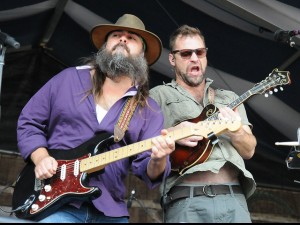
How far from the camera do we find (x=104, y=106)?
2680 millimetres

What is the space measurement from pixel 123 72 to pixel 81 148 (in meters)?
0.60

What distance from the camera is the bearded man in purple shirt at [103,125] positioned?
91.7 inches

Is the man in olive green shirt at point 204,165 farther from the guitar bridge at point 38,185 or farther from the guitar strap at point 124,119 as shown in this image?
the guitar bridge at point 38,185

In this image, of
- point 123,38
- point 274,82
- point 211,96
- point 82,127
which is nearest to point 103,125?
point 82,127

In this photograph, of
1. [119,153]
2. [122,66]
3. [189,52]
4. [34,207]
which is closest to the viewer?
[34,207]

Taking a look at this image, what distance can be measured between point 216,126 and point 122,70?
71 cm

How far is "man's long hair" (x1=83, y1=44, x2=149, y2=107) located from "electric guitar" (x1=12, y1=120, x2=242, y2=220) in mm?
425

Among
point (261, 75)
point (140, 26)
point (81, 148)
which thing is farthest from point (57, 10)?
point (81, 148)

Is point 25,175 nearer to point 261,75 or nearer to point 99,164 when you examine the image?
point 99,164

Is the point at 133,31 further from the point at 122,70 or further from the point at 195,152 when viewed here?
the point at 195,152

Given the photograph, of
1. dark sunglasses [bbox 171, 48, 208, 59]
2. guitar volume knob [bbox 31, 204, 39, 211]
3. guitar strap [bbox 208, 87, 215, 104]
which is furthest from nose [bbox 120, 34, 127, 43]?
guitar volume knob [bbox 31, 204, 39, 211]

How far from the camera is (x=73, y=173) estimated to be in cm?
235

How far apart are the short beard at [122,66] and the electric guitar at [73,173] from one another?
19.9 inches

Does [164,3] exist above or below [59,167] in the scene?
above
